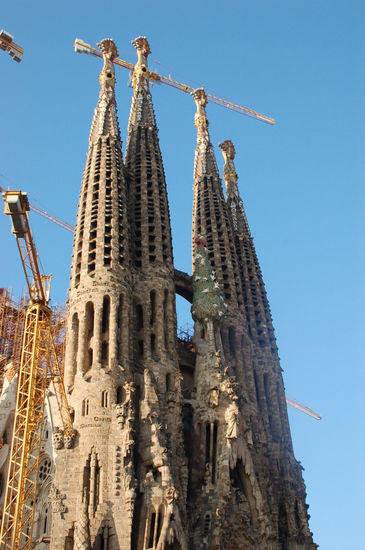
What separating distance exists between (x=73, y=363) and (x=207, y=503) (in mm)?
9491

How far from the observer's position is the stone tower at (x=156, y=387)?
3269 cm

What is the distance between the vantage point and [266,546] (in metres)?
38.2

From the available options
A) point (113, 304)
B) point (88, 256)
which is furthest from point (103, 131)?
point (113, 304)

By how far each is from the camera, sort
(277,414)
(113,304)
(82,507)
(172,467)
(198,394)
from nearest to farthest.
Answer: (82,507) < (172,467) < (113,304) < (198,394) < (277,414)

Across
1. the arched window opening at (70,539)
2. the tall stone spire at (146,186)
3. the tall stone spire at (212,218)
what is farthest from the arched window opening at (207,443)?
the tall stone spire at (212,218)

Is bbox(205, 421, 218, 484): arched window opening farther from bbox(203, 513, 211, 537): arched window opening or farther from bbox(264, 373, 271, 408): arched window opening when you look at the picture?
bbox(264, 373, 271, 408): arched window opening

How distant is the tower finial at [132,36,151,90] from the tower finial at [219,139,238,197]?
10.2m

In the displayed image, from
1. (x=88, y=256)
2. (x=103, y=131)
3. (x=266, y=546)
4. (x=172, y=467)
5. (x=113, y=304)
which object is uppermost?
(x=103, y=131)

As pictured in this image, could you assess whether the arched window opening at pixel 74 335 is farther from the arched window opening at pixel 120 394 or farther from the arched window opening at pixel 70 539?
the arched window opening at pixel 70 539

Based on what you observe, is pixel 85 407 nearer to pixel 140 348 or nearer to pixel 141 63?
pixel 140 348

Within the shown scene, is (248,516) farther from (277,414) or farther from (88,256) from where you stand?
(88,256)

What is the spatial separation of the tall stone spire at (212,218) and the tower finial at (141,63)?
6.84 meters

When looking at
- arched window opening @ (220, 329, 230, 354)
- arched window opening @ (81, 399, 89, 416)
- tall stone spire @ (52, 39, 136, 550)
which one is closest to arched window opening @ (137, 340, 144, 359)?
tall stone spire @ (52, 39, 136, 550)

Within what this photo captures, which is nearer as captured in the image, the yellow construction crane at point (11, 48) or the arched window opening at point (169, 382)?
the arched window opening at point (169, 382)
